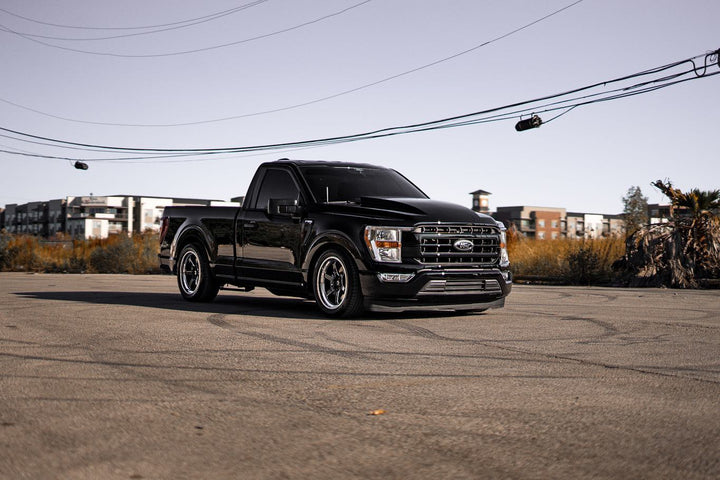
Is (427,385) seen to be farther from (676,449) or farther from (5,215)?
(5,215)

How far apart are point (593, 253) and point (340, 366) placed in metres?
17.8

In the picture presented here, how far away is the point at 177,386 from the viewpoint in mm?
5434

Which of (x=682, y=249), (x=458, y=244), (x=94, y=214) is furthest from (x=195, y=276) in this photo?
(x=94, y=214)

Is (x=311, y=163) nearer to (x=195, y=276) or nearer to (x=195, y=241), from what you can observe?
(x=195, y=241)

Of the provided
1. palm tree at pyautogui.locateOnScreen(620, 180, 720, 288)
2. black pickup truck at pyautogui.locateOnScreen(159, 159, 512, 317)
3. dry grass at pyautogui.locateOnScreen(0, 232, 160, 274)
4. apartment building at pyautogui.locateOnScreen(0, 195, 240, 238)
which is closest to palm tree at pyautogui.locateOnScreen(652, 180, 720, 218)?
palm tree at pyautogui.locateOnScreen(620, 180, 720, 288)

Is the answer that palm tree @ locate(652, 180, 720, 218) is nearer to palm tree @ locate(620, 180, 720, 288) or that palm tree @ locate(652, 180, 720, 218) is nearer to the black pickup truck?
palm tree @ locate(620, 180, 720, 288)

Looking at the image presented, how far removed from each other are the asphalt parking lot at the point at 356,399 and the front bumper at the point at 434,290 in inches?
14.8

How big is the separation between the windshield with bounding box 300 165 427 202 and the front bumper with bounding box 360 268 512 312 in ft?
5.69

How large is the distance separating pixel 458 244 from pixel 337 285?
5.29 feet

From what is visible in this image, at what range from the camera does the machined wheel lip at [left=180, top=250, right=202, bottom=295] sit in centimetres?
1279

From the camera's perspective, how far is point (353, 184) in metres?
11.4

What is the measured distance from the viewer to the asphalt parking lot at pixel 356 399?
12.0 feet

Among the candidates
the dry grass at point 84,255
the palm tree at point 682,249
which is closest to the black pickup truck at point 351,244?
the palm tree at point 682,249

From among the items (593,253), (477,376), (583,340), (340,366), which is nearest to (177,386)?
(340,366)
